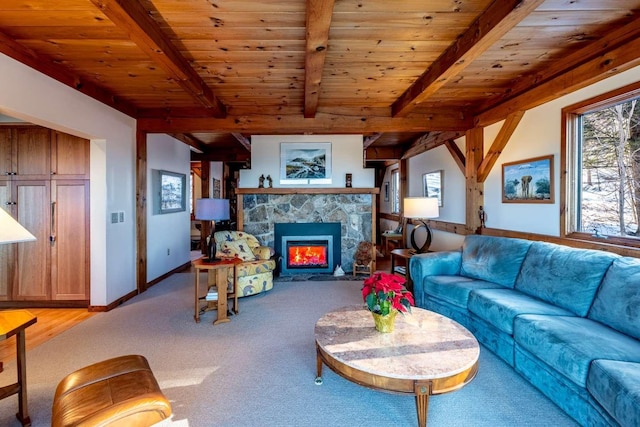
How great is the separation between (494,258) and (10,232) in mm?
3849

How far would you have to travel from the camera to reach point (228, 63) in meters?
2.92

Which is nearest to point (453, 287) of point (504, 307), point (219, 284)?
point (504, 307)

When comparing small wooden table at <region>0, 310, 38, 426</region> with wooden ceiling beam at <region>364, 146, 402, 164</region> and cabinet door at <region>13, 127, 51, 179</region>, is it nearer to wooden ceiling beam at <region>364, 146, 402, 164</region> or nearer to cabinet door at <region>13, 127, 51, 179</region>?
cabinet door at <region>13, 127, 51, 179</region>

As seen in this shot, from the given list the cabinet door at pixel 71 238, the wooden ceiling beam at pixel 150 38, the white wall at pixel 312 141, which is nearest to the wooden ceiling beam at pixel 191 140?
the white wall at pixel 312 141

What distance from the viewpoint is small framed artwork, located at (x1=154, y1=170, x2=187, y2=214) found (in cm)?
505

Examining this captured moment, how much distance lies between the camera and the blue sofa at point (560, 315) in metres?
1.59

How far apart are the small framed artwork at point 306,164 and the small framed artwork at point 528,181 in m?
2.79

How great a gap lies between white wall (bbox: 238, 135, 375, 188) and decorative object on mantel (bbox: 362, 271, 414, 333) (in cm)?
352

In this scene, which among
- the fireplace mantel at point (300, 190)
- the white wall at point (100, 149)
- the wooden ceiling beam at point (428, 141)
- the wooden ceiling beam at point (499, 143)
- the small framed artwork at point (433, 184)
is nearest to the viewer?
the white wall at point (100, 149)

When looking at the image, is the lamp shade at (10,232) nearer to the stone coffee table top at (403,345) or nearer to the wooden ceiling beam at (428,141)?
the stone coffee table top at (403,345)

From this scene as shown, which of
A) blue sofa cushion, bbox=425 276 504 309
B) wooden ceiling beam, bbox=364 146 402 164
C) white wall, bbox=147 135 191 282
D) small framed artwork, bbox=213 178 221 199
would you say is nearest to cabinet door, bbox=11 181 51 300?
white wall, bbox=147 135 191 282

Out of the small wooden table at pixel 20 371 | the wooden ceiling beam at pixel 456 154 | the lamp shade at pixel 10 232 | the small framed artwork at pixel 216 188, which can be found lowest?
the small wooden table at pixel 20 371

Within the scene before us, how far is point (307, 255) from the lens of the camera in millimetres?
5402

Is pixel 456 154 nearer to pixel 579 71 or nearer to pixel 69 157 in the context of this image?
pixel 579 71
